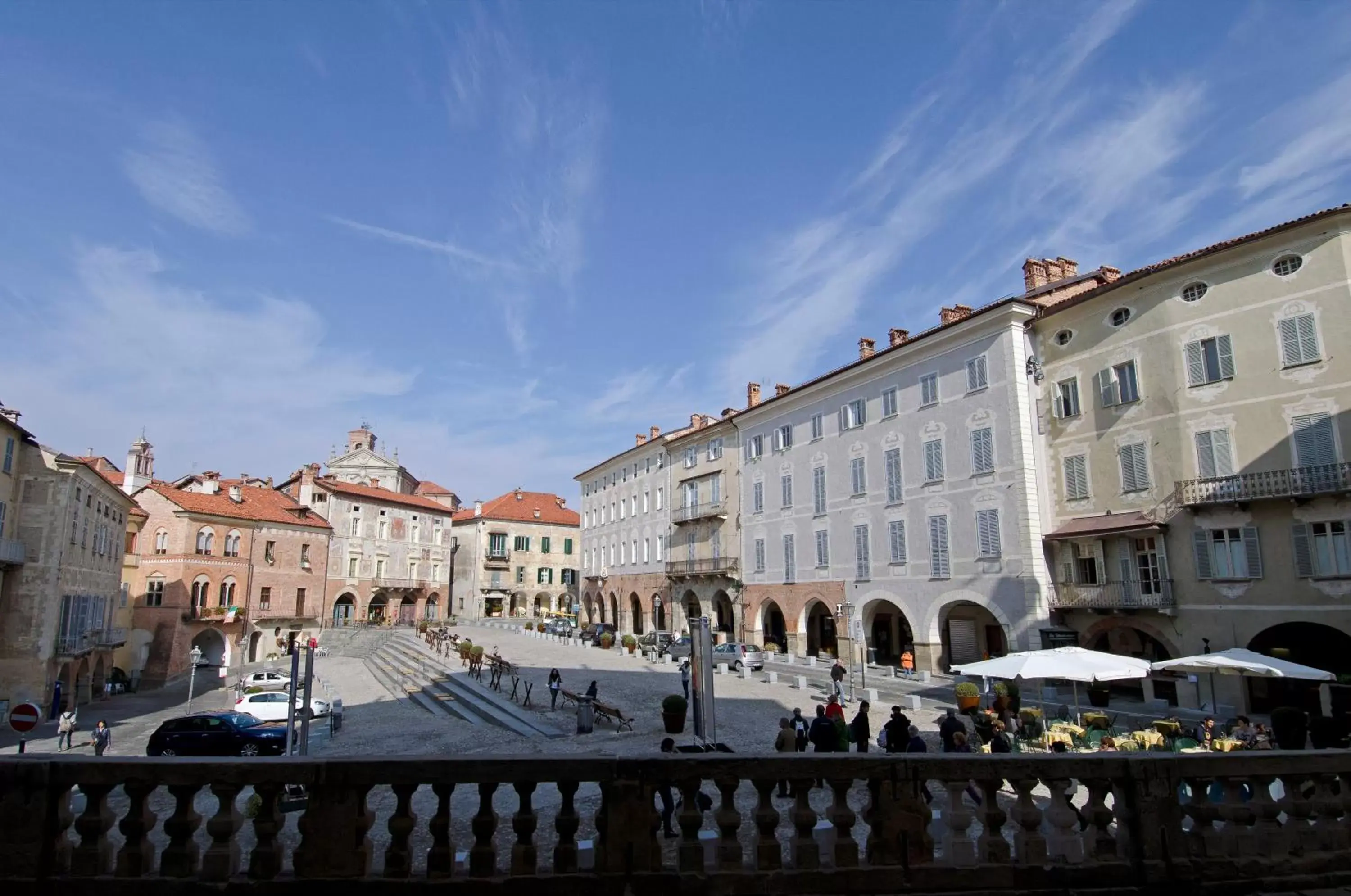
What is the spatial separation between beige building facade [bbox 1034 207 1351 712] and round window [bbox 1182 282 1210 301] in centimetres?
6

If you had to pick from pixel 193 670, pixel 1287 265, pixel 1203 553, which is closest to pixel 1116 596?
pixel 1203 553

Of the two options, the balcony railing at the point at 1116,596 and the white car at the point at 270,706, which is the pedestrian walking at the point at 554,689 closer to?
the white car at the point at 270,706

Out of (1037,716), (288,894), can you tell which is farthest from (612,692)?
(288,894)

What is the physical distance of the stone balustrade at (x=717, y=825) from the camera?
15.8 ft

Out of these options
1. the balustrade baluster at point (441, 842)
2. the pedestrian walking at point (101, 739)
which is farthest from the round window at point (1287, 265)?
the pedestrian walking at point (101, 739)

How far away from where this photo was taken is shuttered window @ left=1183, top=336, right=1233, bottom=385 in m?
25.7

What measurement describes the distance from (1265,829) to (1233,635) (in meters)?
23.6

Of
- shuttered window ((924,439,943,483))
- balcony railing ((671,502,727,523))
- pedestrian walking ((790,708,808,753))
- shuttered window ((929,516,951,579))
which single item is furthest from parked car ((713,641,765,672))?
pedestrian walking ((790,708,808,753))

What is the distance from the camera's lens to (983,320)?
32125 mm

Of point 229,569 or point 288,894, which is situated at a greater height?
point 229,569

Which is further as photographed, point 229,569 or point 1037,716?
point 229,569

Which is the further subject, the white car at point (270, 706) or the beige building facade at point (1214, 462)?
the white car at point (270, 706)

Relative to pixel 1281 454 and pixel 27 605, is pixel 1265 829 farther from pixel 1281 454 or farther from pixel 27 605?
pixel 27 605

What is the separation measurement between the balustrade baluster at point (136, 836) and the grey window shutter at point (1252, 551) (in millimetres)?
28261
